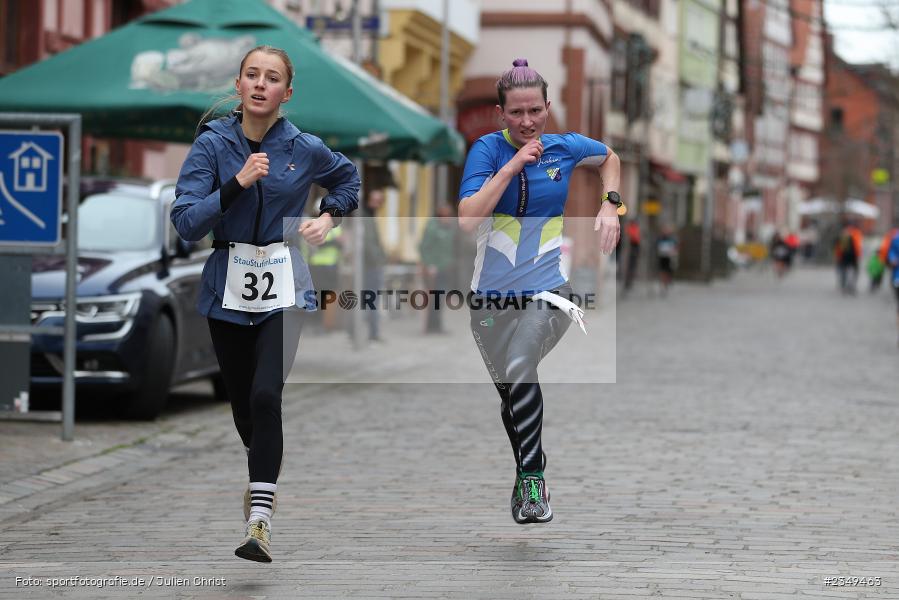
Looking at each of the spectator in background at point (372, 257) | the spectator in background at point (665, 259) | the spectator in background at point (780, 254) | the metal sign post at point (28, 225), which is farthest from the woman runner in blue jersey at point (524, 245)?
the spectator in background at point (780, 254)

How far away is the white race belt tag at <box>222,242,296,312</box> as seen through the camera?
6.68 m

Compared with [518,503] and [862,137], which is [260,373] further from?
[862,137]

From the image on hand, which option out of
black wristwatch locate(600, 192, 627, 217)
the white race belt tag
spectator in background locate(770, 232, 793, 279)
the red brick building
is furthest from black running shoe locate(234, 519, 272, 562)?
spectator in background locate(770, 232, 793, 279)

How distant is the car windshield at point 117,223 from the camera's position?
13.2 meters

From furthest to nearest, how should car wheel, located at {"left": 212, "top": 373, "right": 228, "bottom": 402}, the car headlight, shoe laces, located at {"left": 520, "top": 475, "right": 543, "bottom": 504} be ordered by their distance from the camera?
1. car wheel, located at {"left": 212, "top": 373, "right": 228, "bottom": 402}
2. the car headlight
3. shoe laces, located at {"left": 520, "top": 475, "right": 543, "bottom": 504}

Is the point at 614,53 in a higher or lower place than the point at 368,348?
higher

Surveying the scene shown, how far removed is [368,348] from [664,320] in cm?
1025

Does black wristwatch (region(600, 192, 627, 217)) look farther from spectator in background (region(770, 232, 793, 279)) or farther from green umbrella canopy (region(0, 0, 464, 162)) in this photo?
spectator in background (region(770, 232, 793, 279))

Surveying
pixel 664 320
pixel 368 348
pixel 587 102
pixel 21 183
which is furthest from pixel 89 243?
pixel 587 102

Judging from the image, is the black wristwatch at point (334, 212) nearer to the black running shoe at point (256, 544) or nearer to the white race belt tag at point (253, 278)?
the white race belt tag at point (253, 278)

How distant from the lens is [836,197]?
106 m

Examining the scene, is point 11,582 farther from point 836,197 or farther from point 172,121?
point 836,197
